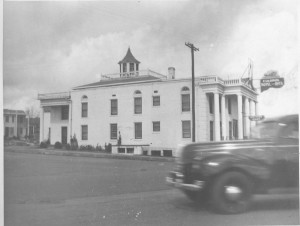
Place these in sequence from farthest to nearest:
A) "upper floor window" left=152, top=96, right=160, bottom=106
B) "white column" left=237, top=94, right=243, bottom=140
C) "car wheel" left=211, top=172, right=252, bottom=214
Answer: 1. "upper floor window" left=152, top=96, right=160, bottom=106
2. "white column" left=237, top=94, right=243, bottom=140
3. "car wheel" left=211, top=172, right=252, bottom=214

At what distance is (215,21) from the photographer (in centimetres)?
561

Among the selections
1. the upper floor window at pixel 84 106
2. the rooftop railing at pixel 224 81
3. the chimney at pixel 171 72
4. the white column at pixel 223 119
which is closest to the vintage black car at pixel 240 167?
the white column at pixel 223 119

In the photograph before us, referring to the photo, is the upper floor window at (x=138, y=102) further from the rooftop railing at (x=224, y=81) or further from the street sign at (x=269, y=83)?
the street sign at (x=269, y=83)

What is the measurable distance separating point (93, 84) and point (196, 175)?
257 cm

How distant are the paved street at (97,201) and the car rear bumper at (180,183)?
0.30m

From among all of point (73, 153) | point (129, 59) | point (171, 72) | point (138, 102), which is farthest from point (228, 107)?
point (73, 153)

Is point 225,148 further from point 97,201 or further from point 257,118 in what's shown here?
point 97,201

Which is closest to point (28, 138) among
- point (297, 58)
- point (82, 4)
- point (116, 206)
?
point (116, 206)

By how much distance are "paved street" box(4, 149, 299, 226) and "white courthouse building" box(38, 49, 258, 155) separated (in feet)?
1.62

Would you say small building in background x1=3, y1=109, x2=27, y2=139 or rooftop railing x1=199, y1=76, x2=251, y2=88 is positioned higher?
rooftop railing x1=199, y1=76, x2=251, y2=88

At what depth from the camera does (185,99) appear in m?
5.75

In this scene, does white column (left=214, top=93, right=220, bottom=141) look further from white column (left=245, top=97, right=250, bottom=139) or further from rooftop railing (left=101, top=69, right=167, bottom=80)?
rooftop railing (left=101, top=69, right=167, bottom=80)

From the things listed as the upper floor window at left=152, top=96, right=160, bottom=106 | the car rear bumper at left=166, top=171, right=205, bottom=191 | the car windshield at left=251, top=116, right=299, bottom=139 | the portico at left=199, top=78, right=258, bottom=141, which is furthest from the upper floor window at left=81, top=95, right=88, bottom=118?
the car windshield at left=251, top=116, right=299, bottom=139

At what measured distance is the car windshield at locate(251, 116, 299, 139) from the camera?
4.95 m
